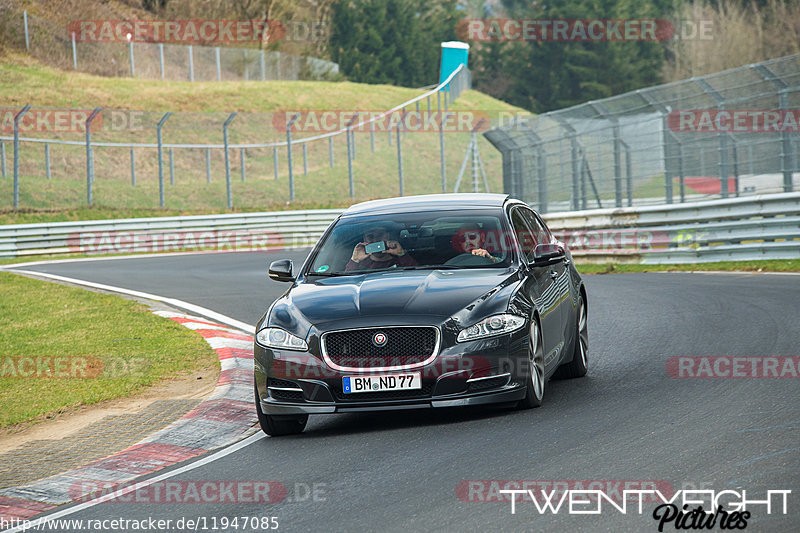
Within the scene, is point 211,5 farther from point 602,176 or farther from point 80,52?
point 602,176

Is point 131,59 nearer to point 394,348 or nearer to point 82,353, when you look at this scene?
point 82,353

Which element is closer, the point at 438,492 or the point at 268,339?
the point at 438,492

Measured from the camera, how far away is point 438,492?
5.75m

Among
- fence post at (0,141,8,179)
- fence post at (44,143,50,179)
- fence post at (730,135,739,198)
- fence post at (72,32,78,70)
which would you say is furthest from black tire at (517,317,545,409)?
fence post at (72,32,78,70)

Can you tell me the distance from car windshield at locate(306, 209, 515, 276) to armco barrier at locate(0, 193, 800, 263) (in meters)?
10.4

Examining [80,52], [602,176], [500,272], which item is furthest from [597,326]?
[80,52]

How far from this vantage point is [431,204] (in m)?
8.94

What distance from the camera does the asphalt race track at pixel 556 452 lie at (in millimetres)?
5352

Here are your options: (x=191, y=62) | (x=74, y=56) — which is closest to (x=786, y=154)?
(x=191, y=62)

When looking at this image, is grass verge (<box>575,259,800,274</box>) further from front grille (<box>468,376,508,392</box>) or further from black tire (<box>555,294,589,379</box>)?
front grille (<box>468,376,508,392</box>)

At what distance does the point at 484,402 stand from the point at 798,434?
1.93 m

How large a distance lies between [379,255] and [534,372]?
157 cm

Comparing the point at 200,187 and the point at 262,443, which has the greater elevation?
the point at 200,187

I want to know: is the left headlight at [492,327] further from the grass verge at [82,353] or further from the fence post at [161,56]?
the fence post at [161,56]
